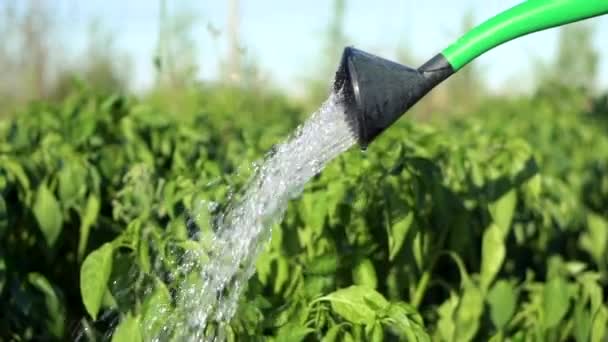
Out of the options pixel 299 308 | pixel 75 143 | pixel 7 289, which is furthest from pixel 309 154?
pixel 75 143

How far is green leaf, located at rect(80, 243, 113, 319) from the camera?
1.92 m

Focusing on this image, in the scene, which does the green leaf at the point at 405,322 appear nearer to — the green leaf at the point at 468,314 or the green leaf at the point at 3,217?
the green leaf at the point at 468,314

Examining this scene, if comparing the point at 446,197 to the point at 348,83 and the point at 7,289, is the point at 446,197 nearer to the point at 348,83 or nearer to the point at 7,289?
the point at 348,83

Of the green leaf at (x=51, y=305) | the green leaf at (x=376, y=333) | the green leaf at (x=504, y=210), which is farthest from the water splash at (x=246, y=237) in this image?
the green leaf at (x=504, y=210)

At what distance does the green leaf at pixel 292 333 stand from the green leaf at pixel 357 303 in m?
0.07

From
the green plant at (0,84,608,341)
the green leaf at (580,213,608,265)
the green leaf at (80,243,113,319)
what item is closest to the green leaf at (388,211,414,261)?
the green plant at (0,84,608,341)

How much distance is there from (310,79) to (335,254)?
1017 centimetres

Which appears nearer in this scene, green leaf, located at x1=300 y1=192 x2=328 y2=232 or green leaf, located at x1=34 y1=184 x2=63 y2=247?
green leaf, located at x1=300 y1=192 x2=328 y2=232

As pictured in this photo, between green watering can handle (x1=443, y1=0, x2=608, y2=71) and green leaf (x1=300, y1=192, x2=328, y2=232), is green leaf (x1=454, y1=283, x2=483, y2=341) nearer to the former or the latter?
green leaf (x1=300, y1=192, x2=328, y2=232)

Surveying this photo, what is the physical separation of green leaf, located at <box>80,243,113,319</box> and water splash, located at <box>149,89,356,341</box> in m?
0.14

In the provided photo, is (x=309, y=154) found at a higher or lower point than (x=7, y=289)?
higher

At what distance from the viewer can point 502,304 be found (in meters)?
2.41

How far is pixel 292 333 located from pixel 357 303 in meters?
0.13

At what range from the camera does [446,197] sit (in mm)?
2521
